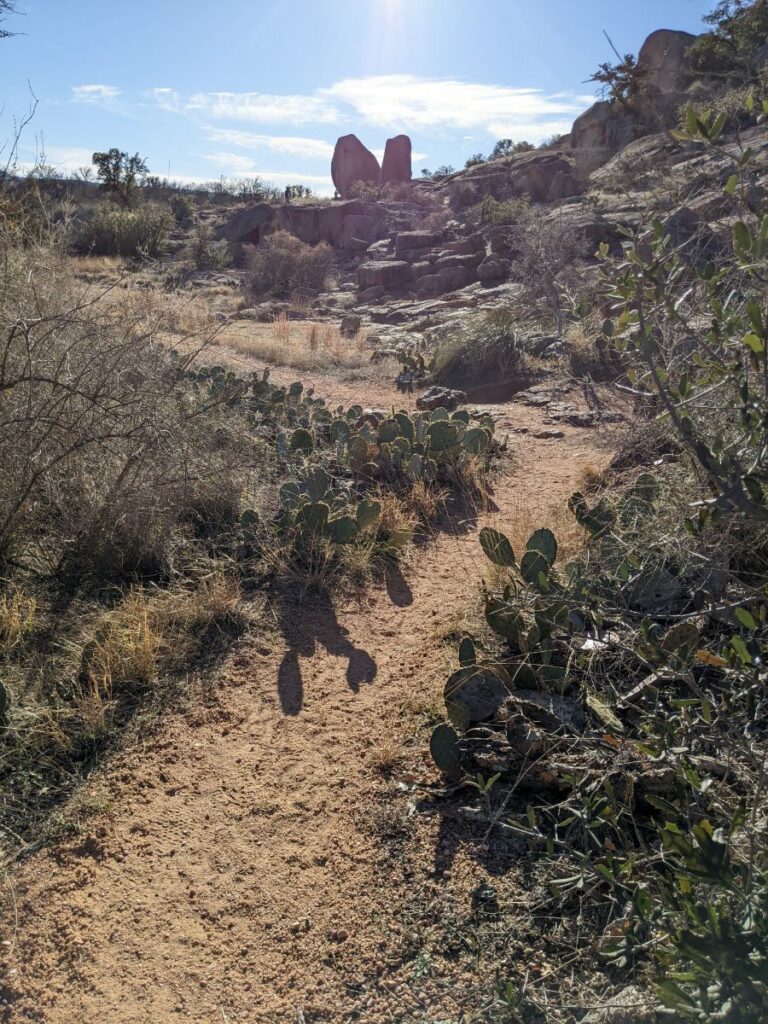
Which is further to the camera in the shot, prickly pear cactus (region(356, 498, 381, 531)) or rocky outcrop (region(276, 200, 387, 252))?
rocky outcrop (region(276, 200, 387, 252))

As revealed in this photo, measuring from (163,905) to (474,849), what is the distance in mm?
1096

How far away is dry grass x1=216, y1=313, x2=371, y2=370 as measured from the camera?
12.3 meters

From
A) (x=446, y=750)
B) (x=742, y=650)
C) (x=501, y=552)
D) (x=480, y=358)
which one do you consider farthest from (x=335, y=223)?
(x=742, y=650)

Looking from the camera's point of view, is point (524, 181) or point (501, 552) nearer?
point (501, 552)

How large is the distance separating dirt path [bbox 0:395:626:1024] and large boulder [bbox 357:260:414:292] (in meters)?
19.0

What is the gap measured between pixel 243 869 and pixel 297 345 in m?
11.3

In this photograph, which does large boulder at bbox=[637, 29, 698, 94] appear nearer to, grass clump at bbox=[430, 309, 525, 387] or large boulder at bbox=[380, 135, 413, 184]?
large boulder at bbox=[380, 135, 413, 184]

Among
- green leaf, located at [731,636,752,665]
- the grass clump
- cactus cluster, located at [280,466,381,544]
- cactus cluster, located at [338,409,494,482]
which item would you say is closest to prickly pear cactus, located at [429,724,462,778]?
green leaf, located at [731,636,752,665]

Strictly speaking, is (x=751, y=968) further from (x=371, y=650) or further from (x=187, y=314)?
(x=187, y=314)

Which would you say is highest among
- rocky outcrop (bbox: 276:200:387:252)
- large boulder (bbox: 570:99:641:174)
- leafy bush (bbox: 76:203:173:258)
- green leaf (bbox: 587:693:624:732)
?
large boulder (bbox: 570:99:641:174)

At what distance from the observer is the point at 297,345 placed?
43.9ft

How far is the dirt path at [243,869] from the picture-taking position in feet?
7.91

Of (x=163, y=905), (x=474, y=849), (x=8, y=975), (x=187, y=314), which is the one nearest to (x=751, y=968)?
(x=474, y=849)

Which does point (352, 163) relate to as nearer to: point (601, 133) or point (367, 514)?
point (601, 133)
